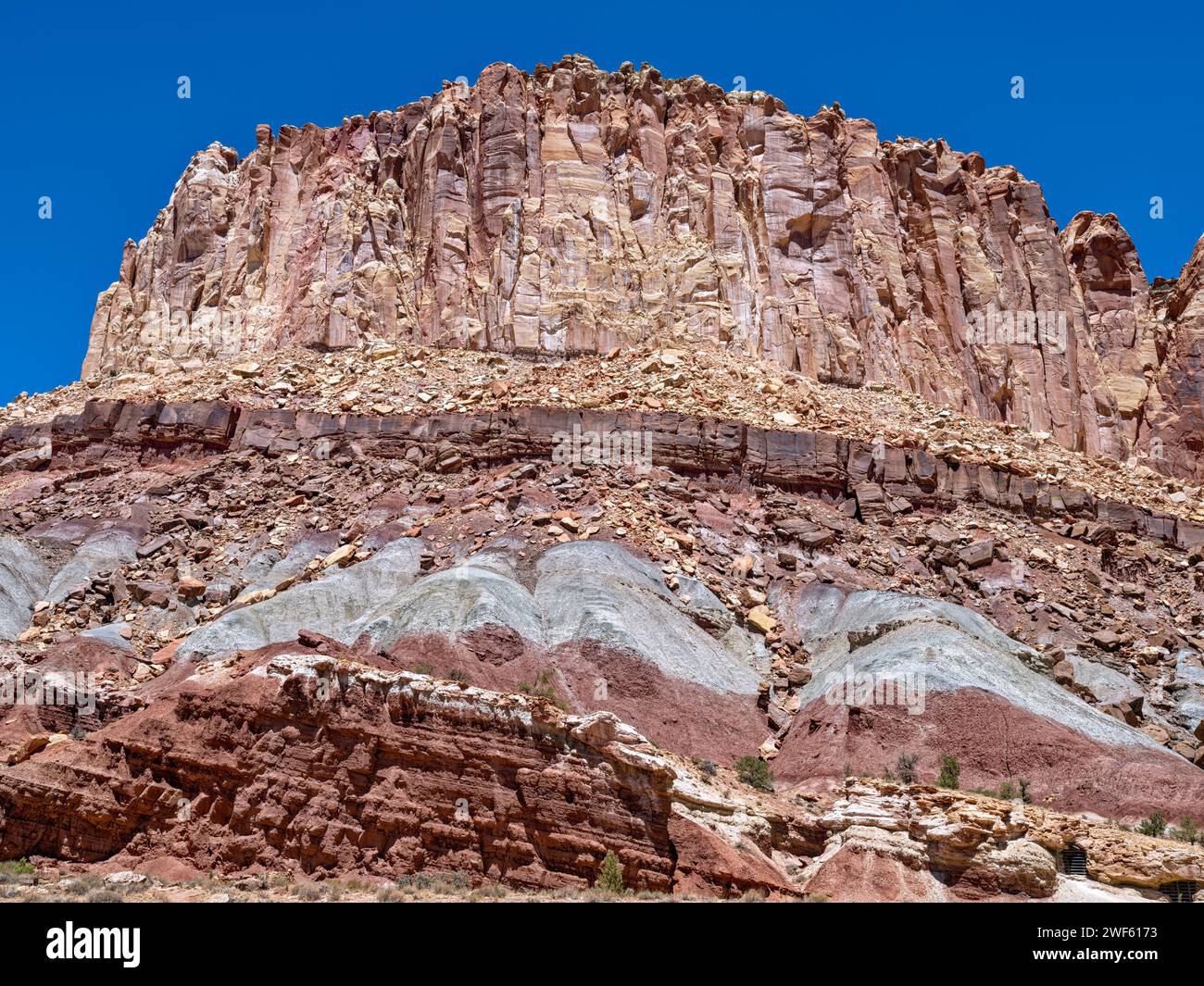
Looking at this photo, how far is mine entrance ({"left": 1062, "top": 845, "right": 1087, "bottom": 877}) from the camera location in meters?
19.2

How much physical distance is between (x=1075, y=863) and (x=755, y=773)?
22.0 feet

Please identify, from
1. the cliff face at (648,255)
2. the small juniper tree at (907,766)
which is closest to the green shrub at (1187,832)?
the small juniper tree at (907,766)

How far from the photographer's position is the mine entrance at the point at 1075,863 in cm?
1916

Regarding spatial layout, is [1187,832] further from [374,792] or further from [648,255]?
[648,255]

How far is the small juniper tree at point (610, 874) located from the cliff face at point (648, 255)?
38362 millimetres

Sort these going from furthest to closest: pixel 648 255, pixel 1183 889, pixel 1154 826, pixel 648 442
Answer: pixel 648 255, pixel 648 442, pixel 1154 826, pixel 1183 889

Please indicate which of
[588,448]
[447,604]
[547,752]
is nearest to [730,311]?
[588,448]

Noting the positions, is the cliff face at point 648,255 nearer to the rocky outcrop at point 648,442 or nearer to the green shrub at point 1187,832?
the rocky outcrop at point 648,442

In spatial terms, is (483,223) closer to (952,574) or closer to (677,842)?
(952,574)

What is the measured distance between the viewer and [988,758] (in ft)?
82.6

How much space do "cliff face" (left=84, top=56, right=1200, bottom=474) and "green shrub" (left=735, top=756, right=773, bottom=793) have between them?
3196cm

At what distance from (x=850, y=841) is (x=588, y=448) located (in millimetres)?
23109

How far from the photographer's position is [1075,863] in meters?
19.2

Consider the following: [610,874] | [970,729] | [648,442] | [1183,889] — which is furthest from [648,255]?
[1183,889]
